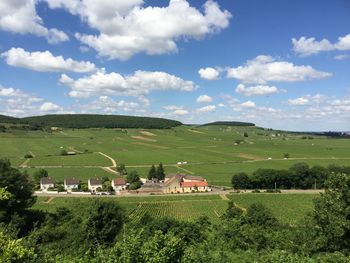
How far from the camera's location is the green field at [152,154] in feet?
374

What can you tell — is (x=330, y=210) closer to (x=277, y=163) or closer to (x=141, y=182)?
(x=141, y=182)

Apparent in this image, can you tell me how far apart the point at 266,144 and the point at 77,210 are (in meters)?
148

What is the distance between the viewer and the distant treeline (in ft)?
→ 308

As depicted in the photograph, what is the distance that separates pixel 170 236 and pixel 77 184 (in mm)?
81336

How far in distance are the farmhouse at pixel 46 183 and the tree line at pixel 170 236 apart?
42.5m

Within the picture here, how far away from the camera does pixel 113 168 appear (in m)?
115

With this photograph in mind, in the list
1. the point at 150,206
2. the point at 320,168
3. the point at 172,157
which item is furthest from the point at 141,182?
the point at 320,168

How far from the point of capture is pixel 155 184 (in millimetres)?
94125

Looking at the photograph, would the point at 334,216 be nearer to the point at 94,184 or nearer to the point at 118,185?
the point at 118,185

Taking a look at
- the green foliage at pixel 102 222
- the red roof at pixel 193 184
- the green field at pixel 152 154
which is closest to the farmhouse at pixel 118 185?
the green field at pixel 152 154

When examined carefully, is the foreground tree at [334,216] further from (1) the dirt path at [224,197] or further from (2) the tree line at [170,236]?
(1) the dirt path at [224,197]

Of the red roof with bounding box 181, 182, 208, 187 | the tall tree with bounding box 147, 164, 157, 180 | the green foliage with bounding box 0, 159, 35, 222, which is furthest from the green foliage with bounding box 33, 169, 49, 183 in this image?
the green foliage with bounding box 0, 159, 35, 222

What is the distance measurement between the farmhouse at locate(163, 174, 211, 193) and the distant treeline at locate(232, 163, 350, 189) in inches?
316

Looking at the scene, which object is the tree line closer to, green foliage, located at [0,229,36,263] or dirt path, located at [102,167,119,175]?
green foliage, located at [0,229,36,263]
